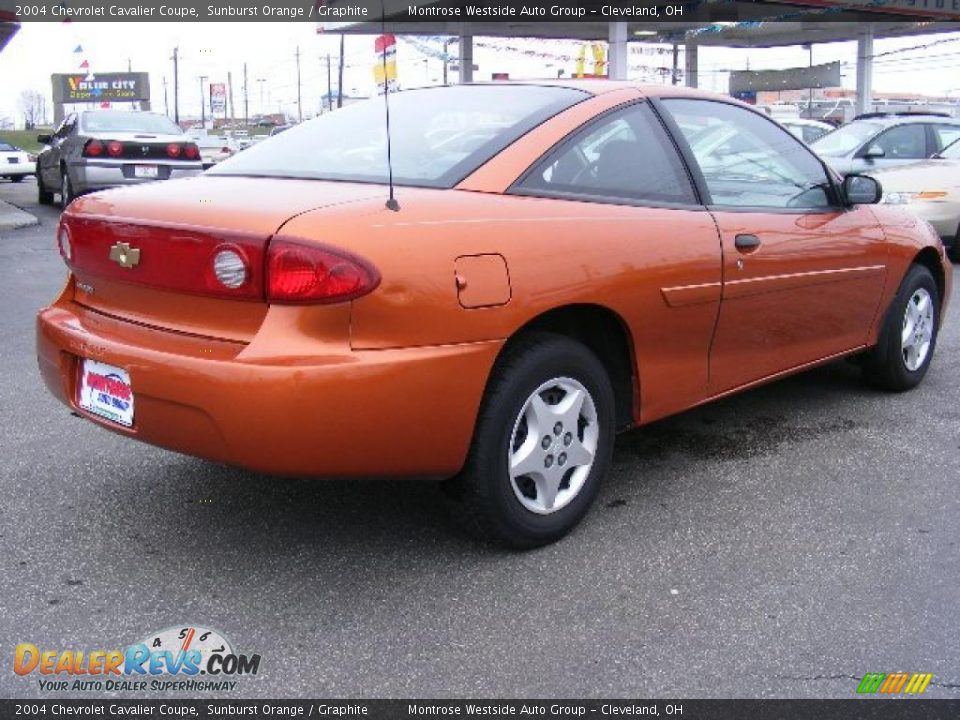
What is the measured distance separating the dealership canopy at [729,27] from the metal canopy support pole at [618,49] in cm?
2

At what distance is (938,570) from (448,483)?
152 centimetres

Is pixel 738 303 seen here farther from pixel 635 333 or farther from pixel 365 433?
pixel 365 433

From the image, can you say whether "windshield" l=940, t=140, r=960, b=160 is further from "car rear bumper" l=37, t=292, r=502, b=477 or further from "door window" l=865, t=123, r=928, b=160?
"car rear bumper" l=37, t=292, r=502, b=477

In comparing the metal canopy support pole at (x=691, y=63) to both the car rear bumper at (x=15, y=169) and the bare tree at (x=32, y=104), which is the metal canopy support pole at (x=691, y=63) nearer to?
the car rear bumper at (x=15, y=169)

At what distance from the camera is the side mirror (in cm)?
434

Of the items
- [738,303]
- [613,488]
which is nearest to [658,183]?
[738,303]

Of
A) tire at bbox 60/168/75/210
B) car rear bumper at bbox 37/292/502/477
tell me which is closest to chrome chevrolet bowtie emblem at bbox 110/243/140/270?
car rear bumper at bbox 37/292/502/477

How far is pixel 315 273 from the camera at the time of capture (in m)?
2.55

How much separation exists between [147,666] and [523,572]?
1099mm

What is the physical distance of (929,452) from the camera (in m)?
4.08

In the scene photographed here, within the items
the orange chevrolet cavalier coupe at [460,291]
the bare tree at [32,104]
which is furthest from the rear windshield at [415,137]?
the bare tree at [32,104]

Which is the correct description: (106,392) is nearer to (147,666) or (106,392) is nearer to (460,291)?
(147,666)

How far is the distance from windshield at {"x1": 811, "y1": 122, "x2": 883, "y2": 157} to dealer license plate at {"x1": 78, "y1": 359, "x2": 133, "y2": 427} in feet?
33.2

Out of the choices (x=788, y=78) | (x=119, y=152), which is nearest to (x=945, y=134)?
(x=119, y=152)
